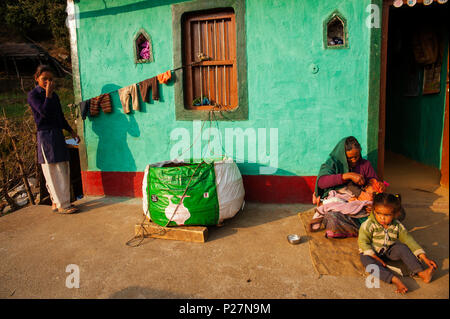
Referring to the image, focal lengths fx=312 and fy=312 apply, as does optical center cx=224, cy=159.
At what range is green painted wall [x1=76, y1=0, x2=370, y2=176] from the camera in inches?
165

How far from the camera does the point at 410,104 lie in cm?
678

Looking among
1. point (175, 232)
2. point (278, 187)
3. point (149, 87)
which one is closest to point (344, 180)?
point (278, 187)

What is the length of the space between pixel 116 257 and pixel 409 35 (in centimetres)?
685

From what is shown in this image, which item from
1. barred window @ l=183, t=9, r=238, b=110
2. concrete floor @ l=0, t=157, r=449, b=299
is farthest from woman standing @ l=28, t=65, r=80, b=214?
barred window @ l=183, t=9, r=238, b=110

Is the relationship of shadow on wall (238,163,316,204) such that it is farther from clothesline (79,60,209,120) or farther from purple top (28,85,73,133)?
purple top (28,85,73,133)

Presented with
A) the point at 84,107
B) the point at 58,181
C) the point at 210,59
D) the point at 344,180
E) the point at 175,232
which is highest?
the point at 210,59

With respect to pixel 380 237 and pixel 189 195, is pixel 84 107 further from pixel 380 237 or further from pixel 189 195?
pixel 380 237

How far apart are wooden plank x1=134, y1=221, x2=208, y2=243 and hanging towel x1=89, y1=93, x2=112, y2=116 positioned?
2.27 meters

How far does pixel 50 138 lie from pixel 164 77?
1.90 m

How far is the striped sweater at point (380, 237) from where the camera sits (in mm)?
2760

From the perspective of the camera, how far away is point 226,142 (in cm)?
471

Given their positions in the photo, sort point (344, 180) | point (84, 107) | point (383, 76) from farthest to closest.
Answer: point (84, 107) < point (383, 76) < point (344, 180)

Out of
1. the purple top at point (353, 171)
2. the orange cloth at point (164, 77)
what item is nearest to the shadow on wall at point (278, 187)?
the purple top at point (353, 171)

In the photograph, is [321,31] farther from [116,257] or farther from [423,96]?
[116,257]
